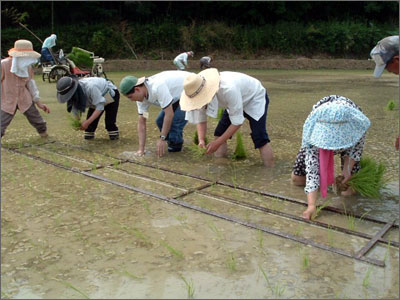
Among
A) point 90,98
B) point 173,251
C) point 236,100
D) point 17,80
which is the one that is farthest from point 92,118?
point 173,251

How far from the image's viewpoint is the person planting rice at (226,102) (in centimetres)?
361

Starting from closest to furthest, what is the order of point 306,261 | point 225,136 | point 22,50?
point 306,261 < point 225,136 < point 22,50

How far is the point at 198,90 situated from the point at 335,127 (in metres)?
1.23

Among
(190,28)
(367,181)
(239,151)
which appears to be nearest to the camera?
(367,181)

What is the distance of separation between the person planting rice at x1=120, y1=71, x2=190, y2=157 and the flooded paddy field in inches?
7.7

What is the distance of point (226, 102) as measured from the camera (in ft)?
12.4

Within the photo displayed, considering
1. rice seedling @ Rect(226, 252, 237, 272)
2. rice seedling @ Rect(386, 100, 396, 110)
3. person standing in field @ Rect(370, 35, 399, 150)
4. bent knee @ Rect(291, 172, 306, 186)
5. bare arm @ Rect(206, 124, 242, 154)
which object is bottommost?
rice seedling @ Rect(226, 252, 237, 272)

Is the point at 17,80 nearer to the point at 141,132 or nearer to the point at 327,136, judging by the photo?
the point at 141,132

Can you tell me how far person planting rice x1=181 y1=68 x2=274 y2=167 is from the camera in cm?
361

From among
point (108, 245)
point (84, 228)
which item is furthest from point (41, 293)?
point (84, 228)

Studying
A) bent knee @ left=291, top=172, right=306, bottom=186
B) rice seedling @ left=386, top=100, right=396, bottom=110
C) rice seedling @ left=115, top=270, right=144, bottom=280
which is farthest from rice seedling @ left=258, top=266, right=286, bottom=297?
rice seedling @ left=386, top=100, right=396, bottom=110

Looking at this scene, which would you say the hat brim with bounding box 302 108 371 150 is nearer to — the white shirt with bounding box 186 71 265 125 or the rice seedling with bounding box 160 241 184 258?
the white shirt with bounding box 186 71 265 125

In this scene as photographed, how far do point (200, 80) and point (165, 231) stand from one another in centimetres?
138

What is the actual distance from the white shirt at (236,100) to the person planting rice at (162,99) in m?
0.31
